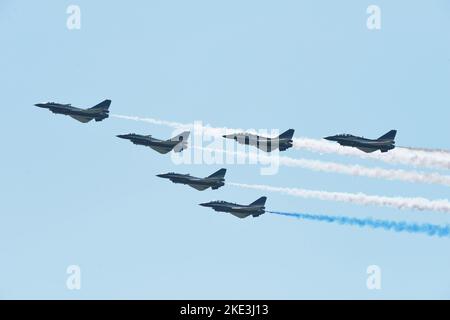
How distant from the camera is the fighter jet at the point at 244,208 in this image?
150125mm

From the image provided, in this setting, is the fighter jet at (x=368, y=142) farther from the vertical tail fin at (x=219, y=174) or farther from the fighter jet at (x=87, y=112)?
Result: the fighter jet at (x=87, y=112)

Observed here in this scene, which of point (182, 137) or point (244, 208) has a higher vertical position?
point (182, 137)

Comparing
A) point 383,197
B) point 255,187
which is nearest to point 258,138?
point 255,187

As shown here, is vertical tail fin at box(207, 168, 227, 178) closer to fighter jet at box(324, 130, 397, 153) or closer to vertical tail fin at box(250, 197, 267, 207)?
vertical tail fin at box(250, 197, 267, 207)

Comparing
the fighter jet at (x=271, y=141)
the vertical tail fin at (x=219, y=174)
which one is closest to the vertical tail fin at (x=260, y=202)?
the vertical tail fin at (x=219, y=174)

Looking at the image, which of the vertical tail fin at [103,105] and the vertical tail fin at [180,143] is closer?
the vertical tail fin at [103,105]

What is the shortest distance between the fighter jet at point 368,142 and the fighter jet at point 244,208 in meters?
11.6

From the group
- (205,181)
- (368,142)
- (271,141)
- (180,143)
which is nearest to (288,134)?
(271,141)

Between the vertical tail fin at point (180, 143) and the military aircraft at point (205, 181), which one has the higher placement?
the vertical tail fin at point (180, 143)

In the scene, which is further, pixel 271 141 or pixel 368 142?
pixel 271 141

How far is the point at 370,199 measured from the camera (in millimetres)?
139250

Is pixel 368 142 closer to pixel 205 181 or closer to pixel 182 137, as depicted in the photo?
pixel 205 181

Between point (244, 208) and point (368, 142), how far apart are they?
53.3 feet
